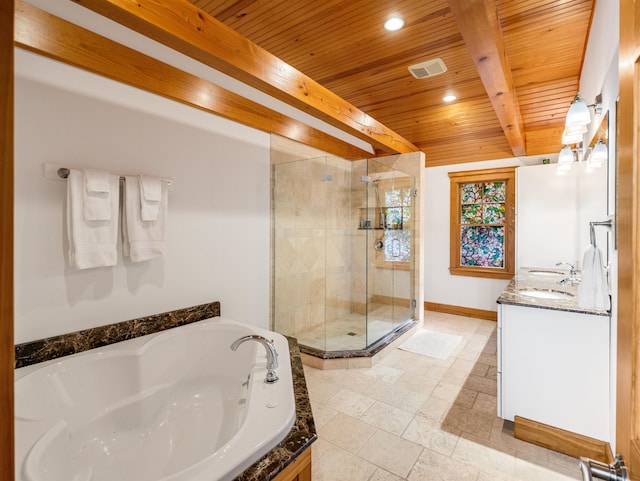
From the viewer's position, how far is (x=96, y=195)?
1921 millimetres

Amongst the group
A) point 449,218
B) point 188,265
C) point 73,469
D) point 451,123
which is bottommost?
point 73,469

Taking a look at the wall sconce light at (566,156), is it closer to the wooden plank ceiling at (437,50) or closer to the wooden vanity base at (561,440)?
the wooden plank ceiling at (437,50)

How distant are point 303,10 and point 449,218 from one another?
3.74 m

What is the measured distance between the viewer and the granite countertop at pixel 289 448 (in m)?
1.10

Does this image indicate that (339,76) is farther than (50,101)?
Yes

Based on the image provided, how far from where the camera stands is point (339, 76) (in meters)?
2.97

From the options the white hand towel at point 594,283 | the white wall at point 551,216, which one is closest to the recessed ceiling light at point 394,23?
the white hand towel at point 594,283

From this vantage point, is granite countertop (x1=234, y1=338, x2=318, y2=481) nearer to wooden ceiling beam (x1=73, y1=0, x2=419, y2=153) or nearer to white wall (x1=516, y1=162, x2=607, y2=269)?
wooden ceiling beam (x1=73, y1=0, x2=419, y2=153)

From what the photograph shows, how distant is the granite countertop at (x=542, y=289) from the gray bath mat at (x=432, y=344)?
1065 mm

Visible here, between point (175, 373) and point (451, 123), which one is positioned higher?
point (451, 123)

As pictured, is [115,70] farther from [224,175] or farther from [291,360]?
[291,360]

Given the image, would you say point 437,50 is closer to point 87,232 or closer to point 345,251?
point 345,251

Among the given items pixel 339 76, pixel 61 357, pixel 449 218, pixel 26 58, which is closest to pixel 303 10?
pixel 339 76

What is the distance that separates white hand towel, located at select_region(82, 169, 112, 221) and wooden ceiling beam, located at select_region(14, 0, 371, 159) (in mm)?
633
